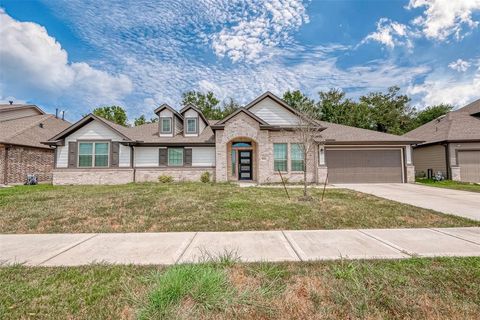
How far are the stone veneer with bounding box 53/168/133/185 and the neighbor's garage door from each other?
79.8 feet

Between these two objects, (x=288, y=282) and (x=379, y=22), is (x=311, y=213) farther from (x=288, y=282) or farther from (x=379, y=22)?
(x=379, y=22)

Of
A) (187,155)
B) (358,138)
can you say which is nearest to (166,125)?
(187,155)

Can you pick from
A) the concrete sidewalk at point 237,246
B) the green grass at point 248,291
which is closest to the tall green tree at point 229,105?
the concrete sidewalk at point 237,246

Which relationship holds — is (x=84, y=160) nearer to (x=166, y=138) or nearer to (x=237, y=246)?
(x=166, y=138)

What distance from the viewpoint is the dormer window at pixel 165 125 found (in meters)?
17.4

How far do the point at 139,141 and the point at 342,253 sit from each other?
50.5 ft

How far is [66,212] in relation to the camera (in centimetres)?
693

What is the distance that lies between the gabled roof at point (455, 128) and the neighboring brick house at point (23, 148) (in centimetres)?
3166

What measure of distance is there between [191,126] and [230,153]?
388 centimetres

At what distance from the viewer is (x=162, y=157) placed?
1655cm

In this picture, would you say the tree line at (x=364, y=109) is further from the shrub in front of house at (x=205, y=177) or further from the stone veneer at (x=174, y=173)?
the shrub in front of house at (x=205, y=177)

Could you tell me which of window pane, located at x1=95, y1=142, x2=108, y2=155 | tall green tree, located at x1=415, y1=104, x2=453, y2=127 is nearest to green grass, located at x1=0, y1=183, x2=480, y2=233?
window pane, located at x1=95, y1=142, x2=108, y2=155

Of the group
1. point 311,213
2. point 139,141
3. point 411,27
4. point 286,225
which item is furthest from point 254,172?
point 411,27

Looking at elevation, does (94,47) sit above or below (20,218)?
above
